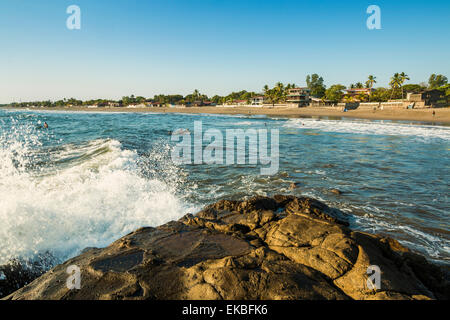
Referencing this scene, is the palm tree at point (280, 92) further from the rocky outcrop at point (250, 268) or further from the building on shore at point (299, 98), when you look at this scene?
the rocky outcrop at point (250, 268)

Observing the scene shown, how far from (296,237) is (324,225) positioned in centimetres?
60

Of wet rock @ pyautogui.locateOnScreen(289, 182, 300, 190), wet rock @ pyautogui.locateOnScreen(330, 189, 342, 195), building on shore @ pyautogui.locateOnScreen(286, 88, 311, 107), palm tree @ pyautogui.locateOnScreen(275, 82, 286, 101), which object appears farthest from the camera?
palm tree @ pyautogui.locateOnScreen(275, 82, 286, 101)

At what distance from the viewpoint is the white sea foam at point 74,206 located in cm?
516

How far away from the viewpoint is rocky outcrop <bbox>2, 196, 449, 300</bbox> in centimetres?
273

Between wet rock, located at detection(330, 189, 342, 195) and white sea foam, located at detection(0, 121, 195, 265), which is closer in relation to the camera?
white sea foam, located at detection(0, 121, 195, 265)

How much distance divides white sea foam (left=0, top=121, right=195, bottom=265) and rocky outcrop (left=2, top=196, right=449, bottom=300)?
64.8 inches

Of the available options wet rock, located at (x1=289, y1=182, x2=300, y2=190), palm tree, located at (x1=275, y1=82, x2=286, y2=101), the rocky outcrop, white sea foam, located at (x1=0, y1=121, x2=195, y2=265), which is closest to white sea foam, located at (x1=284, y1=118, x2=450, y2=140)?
wet rock, located at (x1=289, y1=182, x2=300, y2=190)

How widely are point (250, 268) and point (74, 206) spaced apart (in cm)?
594

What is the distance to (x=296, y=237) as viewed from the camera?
3.83 m

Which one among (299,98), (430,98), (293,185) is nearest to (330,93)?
(299,98)

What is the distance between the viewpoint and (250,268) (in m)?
3.10

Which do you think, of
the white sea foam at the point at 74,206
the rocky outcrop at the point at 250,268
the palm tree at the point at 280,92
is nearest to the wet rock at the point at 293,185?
the white sea foam at the point at 74,206

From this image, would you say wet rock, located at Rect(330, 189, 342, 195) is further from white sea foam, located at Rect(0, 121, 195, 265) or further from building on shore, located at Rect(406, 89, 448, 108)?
building on shore, located at Rect(406, 89, 448, 108)

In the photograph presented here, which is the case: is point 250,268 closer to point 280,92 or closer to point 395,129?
point 395,129
